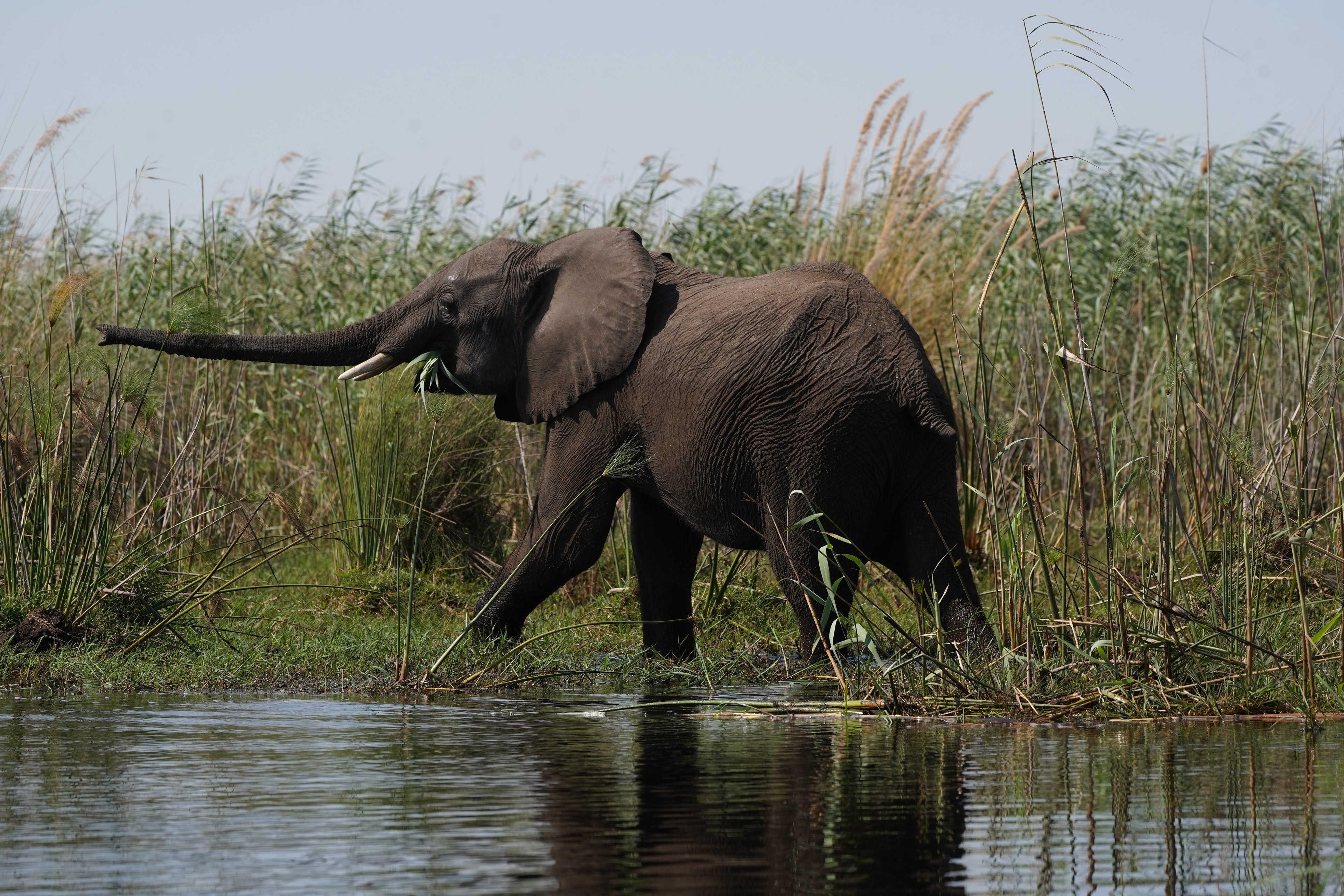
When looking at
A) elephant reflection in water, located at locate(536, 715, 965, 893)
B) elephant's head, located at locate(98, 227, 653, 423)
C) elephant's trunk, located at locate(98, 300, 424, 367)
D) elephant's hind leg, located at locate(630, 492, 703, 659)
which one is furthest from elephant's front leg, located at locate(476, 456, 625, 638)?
elephant reflection in water, located at locate(536, 715, 965, 893)

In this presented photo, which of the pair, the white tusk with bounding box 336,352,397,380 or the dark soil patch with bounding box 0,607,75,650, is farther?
the white tusk with bounding box 336,352,397,380

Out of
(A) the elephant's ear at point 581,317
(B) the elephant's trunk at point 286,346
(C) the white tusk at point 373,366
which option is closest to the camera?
(A) the elephant's ear at point 581,317

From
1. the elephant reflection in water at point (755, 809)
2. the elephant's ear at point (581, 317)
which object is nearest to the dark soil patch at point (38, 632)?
the elephant's ear at point (581, 317)

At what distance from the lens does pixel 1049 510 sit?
409 inches

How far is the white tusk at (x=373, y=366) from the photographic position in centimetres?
832

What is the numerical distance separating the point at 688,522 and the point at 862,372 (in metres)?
1.14

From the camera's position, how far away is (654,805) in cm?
404

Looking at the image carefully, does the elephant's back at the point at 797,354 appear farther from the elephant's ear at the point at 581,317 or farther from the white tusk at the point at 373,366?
the white tusk at the point at 373,366

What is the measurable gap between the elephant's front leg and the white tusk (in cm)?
108

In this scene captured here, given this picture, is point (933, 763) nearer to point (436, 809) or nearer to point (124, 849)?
point (436, 809)

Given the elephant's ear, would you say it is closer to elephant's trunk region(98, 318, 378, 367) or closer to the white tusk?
the white tusk

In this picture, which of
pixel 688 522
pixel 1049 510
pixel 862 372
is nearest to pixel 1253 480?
pixel 862 372

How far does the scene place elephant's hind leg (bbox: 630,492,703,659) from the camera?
311 inches

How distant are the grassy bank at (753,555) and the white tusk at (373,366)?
0.27 meters
